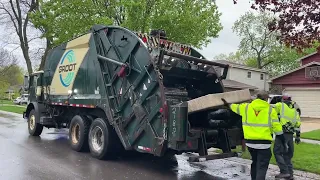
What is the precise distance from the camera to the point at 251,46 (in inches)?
1966

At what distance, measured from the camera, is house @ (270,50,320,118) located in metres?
23.0

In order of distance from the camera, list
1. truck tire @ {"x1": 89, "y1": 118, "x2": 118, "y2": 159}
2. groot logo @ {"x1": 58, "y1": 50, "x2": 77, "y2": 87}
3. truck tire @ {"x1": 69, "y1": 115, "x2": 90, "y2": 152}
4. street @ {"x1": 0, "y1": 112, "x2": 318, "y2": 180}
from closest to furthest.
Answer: street @ {"x1": 0, "y1": 112, "x2": 318, "y2": 180}, truck tire @ {"x1": 89, "y1": 118, "x2": 118, "y2": 159}, truck tire @ {"x1": 69, "y1": 115, "x2": 90, "y2": 152}, groot logo @ {"x1": 58, "y1": 50, "x2": 77, "y2": 87}

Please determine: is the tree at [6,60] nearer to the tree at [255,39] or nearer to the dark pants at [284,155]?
the tree at [255,39]

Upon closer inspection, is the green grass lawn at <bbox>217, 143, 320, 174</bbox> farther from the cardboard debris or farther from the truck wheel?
the truck wheel

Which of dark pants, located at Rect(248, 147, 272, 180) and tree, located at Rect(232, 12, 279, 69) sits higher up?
tree, located at Rect(232, 12, 279, 69)

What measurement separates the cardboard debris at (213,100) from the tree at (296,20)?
1.40m

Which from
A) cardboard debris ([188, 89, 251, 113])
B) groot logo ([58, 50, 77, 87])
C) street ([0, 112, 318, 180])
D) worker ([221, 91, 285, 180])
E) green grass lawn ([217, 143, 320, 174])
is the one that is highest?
groot logo ([58, 50, 77, 87])

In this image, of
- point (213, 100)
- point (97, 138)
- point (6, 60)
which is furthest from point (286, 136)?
point (6, 60)

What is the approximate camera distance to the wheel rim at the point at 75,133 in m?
9.44

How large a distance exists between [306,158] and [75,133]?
5.94m

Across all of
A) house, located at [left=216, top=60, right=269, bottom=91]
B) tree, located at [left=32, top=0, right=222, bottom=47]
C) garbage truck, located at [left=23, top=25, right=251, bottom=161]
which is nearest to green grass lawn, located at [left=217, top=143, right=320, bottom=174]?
garbage truck, located at [left=23, top=25, right=251, bottom=161]

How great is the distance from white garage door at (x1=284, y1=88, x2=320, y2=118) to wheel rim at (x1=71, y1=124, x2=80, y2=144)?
18.2 meters

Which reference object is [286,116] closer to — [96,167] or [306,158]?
[306,158]

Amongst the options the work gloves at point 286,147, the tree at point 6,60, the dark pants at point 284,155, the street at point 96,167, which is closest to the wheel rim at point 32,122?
the street at point 96,167
